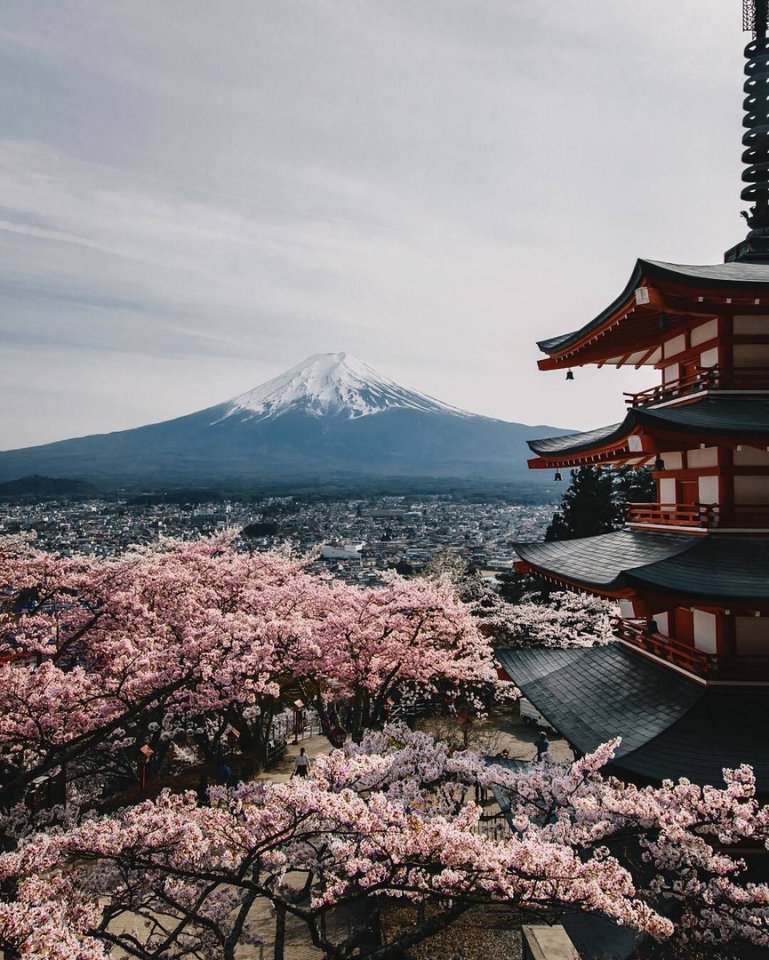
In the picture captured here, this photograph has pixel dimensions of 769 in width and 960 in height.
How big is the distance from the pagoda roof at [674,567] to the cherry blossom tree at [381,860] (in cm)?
162

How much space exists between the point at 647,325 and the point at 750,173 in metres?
2.27

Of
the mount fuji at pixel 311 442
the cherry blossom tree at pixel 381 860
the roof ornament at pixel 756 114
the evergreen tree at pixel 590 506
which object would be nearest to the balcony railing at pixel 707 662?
the cherry blossom tree at pixel 381 860

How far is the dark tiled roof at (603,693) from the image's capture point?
22.0 ft

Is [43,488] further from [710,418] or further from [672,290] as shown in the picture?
[710,418]

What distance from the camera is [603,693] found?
783 cm

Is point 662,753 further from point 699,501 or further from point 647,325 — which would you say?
point 647,325

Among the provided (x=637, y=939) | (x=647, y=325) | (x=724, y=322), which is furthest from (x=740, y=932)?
(x=647, y=325)

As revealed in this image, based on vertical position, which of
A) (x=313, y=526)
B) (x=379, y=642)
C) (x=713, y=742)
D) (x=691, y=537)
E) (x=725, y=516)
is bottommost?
(x=313, y=526)

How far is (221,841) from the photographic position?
5.12 meters

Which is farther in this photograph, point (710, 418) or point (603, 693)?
point (603, 693)

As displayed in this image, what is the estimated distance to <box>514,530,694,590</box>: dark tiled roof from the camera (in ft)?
23.8

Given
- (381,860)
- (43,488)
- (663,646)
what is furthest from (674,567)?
(43,488)

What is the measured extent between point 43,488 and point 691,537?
78533 millimetres

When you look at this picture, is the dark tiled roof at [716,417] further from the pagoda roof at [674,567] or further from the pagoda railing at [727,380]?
the pagoda roof at [674,567]
